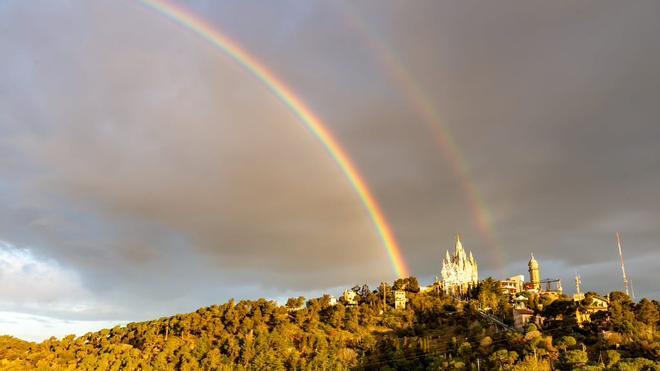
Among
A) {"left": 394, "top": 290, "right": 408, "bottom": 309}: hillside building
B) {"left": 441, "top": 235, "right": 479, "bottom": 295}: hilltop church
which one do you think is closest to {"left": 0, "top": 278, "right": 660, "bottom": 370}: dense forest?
{"left": 394, "top": 290, "right": 408, "bottom": 309}: hillside building

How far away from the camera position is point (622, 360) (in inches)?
2149

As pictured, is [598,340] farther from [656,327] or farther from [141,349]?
[141,349]

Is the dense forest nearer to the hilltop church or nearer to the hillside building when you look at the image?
the hillside building

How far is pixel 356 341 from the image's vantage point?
80.7m

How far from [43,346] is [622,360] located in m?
74.8

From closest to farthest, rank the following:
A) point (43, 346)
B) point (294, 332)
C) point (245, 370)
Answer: point (245, 370)
point (43, 346)
point (294, 332)

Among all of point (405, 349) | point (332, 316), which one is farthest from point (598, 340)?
point (332, 316)

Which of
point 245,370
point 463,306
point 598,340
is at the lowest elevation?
point 245,370

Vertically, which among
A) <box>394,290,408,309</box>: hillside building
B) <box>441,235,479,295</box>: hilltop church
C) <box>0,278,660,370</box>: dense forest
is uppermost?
<box>441,235,479,295</box>: hilltop church

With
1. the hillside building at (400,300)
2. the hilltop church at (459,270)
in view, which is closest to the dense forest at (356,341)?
the hillside building at (400,300)

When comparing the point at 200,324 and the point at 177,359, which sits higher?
→ the point at 200,324

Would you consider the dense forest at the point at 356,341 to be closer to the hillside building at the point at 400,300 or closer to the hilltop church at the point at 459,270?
the hillside building at the point at 400,300

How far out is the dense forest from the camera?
2370 inches

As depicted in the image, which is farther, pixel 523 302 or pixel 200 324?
pixel 523 302
